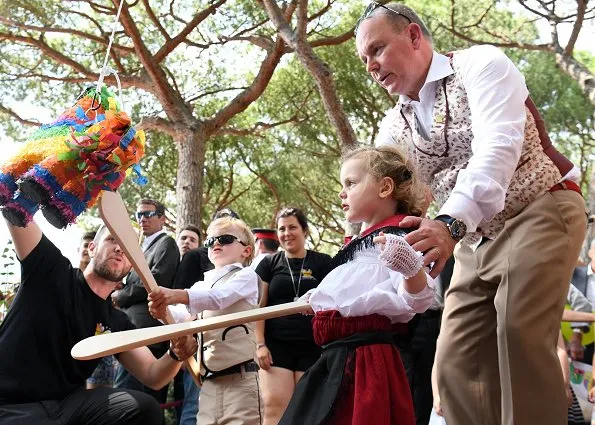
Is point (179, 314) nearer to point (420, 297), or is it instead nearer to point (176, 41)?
point (420, 297)

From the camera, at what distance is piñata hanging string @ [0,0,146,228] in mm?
2230

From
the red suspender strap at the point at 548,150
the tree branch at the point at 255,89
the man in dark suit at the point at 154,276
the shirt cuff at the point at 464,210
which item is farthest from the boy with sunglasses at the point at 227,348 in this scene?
the tree branch at the point at 255,89

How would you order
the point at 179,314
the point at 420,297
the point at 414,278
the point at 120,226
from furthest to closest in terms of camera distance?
the point at 179,314 → the point at 120,226 → the point at 420,297 → the point at 414,278

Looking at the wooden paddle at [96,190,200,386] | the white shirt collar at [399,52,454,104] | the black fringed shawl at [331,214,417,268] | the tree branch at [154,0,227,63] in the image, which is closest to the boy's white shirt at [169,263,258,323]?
the wooden paddle at [96,190,200,386]

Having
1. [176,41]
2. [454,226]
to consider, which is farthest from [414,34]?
[176,41]

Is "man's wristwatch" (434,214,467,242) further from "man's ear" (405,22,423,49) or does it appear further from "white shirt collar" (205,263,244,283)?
"white shirt collar" (205,263,244,283)

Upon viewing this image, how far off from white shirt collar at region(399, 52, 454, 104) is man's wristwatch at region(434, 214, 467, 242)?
706 mm

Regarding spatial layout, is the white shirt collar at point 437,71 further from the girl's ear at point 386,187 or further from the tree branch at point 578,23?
the tree branch at point 578,23

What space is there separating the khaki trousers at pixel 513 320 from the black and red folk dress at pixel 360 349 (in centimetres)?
18

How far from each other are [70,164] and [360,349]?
1.02 meters

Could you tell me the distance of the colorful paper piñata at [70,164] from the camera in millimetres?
2230

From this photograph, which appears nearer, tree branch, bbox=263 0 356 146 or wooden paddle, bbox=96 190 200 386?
wooden paddle, bbox=96 190 200 386

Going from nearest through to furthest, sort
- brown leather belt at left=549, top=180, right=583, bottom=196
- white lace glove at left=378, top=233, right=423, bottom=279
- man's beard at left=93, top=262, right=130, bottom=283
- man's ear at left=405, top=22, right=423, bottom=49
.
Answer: white lace glove at left=378, top=233, right=423, bottom=279 < brown leather belt at left=549, top=180, right=583, bottom=196 < man's ear at left=405, top=22, right=423, bottom=49 < man's beard at left=93, top=262, right=130, bottom=283

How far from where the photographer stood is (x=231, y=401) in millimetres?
3859
